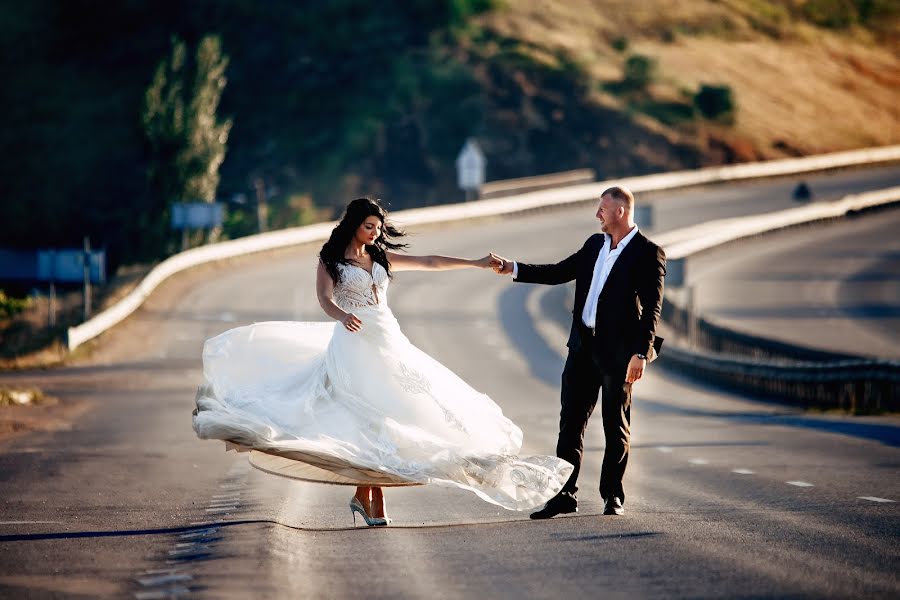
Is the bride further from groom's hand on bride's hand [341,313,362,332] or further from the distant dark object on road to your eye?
the distant dark object on road

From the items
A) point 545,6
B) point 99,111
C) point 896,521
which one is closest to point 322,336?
point 896,521

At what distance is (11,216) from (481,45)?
34411 millimetres

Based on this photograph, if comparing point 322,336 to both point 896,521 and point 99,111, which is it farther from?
point 99,111

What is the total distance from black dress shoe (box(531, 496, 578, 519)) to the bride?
234 millimetres

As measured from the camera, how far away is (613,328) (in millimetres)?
10969

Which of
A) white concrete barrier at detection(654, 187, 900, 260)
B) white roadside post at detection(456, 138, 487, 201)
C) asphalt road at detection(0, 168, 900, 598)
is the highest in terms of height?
white roadside post at detection(456, 138, 487, 201)

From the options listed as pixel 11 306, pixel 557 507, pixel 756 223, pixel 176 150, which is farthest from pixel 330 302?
pixel 176 150

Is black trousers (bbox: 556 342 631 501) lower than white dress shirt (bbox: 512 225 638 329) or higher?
lower

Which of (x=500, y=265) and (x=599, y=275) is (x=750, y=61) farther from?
(x=599, y=275)

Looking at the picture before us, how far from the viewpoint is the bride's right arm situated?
35.8 ft

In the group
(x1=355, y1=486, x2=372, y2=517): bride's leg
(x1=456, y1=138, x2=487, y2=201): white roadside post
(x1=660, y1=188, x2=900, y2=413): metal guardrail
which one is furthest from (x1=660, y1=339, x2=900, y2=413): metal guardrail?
(x1=456, y1=138, x2=487, y2=201): white roadside post

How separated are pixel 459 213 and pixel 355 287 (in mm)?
52169

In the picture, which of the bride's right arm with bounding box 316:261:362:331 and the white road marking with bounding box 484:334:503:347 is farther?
the white road marking with bounding box 484:334:503:347

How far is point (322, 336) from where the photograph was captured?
11.9 metres
